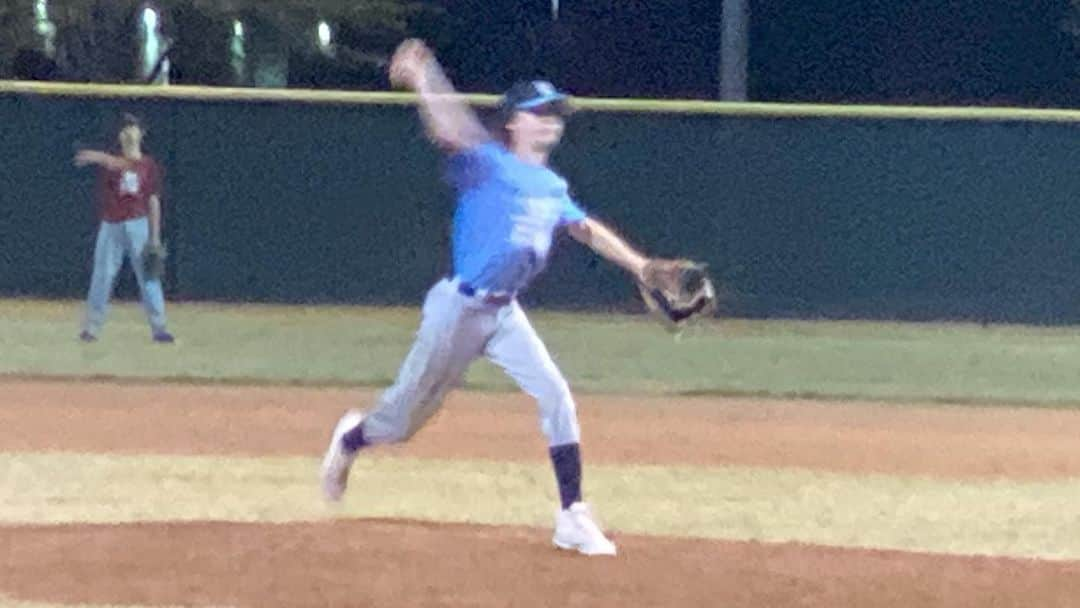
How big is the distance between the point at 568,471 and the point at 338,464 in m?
1.00

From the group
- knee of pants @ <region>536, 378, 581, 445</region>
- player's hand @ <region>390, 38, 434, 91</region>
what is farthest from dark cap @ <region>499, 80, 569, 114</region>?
knee of pants @ <region>536, 378, 581, 445</region>

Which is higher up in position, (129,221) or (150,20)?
Result: (129,221)

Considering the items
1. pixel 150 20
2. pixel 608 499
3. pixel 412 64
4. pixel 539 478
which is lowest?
pixel 150 20

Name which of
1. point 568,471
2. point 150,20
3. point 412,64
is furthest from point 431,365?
point 150,20

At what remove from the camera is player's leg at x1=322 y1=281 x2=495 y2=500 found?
6719 millimetres

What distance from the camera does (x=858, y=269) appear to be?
19406 mm

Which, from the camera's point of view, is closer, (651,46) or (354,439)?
(354,439)

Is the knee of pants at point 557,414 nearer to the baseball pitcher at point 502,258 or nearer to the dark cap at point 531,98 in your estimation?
the baseball pitcher at point 502,258

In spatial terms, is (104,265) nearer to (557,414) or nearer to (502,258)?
(557,414)

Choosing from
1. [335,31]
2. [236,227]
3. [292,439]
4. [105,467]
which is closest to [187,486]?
[105,467]

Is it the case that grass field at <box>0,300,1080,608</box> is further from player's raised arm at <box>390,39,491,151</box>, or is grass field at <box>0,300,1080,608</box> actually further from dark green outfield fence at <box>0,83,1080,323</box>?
dark green outfield fence at <box>0,83,1080,323</box>

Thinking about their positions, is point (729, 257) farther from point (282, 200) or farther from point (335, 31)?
point (335, 31)

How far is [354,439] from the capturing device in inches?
282

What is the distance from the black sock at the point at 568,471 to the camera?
22.4ft
